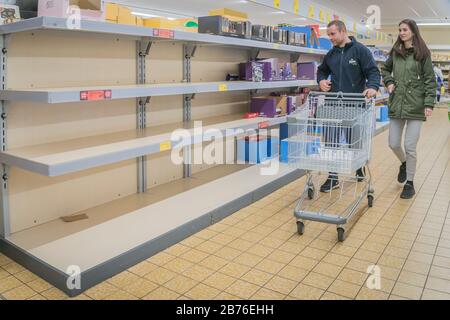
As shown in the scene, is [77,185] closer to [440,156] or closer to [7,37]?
[7,37]

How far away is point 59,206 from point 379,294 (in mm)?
2250

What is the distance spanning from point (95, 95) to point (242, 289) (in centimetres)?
146

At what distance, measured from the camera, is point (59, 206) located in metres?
3.25

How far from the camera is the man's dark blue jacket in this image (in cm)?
410

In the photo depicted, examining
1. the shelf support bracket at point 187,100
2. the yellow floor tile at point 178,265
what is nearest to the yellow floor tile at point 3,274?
the yellow floor tile at point 178,265

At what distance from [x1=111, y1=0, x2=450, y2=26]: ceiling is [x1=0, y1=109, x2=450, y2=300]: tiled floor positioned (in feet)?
24.8

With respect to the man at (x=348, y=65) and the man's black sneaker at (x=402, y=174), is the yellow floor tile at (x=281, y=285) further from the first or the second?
the man's black sneaker at (x=402, y=174)

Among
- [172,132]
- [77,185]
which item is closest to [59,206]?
[77,185]

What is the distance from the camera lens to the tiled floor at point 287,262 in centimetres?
248

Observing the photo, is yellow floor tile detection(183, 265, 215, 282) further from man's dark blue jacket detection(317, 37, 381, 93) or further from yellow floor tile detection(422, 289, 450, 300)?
man's dark blue jacket detection(317, 37, 381, 93)

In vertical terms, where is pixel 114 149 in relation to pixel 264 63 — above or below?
below

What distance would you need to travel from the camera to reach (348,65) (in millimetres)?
4184

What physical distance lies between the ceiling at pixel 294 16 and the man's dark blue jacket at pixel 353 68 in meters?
Result: 6.29

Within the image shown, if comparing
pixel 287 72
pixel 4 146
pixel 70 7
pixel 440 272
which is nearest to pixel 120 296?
pixel 4 146
